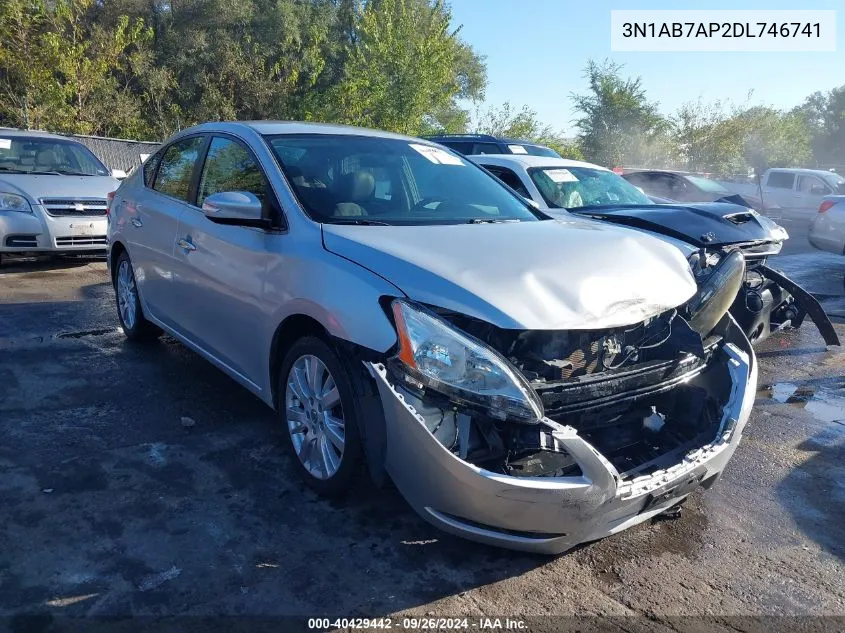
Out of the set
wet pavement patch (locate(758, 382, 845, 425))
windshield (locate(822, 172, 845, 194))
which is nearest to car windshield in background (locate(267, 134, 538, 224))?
wet pavement patch (locate(758, 382, 845, 425))

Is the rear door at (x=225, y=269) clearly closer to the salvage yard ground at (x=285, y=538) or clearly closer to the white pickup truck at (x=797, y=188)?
the salvage yard ground at (x=285, y=538)

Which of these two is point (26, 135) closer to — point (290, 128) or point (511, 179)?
point (511, 179)

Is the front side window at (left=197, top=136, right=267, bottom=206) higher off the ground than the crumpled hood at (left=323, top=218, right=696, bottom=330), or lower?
higher

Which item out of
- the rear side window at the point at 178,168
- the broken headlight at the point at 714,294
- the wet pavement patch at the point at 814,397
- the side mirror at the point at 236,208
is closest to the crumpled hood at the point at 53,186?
the rear side window at the point at 178,168

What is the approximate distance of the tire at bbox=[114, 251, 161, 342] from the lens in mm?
5492

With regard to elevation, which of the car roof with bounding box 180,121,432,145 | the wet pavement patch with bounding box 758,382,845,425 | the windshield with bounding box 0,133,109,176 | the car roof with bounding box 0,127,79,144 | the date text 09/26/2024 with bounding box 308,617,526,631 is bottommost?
the wet pavement patch with bounding box 758,382,845,425

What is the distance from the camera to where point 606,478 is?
2.51 meters

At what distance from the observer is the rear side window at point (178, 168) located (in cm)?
461

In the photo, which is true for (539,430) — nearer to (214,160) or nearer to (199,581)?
(199,581)

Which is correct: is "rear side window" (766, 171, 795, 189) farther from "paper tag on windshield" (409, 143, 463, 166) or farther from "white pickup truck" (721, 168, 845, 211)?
"paper tag on windshield" (409, 143, 463, 166)

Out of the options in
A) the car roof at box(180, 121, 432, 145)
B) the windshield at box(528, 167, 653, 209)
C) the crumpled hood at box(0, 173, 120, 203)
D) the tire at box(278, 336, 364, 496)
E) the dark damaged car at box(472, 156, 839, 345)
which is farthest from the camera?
the crumpled hood at box(0, 173, 120, 203)

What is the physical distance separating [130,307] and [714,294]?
170 inches

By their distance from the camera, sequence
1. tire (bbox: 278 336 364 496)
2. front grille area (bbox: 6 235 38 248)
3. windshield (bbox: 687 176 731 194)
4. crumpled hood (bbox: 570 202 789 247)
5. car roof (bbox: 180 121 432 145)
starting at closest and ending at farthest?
tire (bbox: 278 336 364 496) → car roof (bbox: 180 121 432 145) → crumpled hood (bbox: 570 202 789 247) → front grille area (bbox: 6 235 38 248) → windshield (bbox: 687 176 731 194)

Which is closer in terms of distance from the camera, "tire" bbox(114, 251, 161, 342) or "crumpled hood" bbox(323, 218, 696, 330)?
"crumpled hood" bbox(323, 218, 696, 330)
